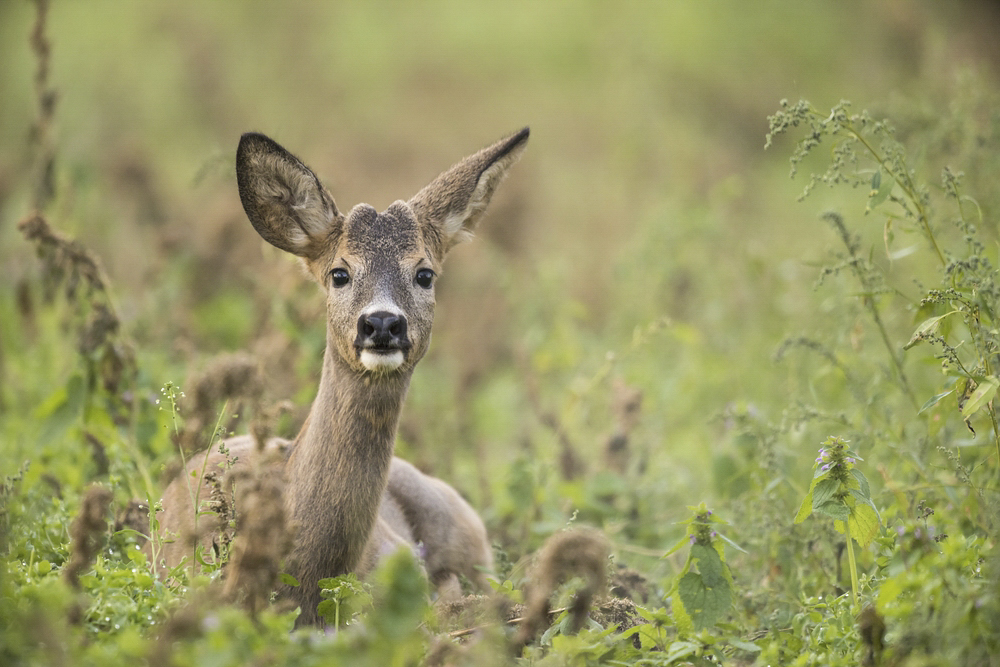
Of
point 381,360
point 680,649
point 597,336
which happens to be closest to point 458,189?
point 381,360

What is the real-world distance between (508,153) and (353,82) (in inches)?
540

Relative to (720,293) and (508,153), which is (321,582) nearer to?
(508,153)

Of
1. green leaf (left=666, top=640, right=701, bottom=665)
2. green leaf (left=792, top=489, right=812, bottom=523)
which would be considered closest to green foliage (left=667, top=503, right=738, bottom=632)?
green leaf (left=666, top=640, right=701, bottom=665)

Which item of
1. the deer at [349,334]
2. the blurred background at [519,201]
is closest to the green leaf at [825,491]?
the blurred background at [519,201]

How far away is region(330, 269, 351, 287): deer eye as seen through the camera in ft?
14.5

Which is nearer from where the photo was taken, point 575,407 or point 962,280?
point 962,280

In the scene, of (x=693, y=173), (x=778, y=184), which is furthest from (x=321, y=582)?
(x=778, y=184)

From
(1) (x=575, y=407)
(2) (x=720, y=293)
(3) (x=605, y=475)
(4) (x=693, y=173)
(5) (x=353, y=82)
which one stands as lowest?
(3) (x=605, y=475)

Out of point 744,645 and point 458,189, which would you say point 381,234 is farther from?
point 744,645

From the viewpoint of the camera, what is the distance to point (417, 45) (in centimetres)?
1848

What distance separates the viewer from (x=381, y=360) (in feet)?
13.4

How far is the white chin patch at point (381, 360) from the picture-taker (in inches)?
160

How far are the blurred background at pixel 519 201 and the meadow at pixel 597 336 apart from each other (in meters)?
0.05

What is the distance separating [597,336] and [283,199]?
227 inches
